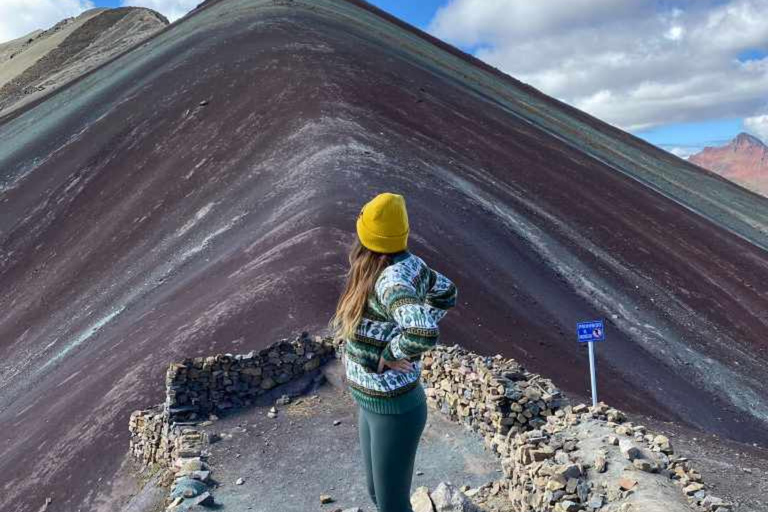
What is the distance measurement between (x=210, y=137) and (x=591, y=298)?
16019 mm

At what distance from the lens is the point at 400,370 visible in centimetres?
422

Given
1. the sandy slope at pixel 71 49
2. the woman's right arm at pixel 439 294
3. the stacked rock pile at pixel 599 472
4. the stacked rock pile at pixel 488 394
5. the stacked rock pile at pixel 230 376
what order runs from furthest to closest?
the sandy slope at pixel 71 49 < the stacked rock pile at pixel 230 376 < the stacked rock pile at pixel 488 394 < the stacked rock pile at pixel 599 472 < the woman's right arm at pixel 439 294

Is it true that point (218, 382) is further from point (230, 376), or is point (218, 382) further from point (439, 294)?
point (439, 294)

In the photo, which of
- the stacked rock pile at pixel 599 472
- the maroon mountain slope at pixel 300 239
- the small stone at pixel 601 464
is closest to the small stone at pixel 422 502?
the stacked rock pile at pixel 599 472

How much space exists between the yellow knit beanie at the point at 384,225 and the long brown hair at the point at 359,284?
0.19 feet

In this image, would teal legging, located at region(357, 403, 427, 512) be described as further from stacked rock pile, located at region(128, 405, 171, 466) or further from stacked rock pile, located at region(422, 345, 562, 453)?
stacked rock pile, located at region(128, 405, 171, 466)

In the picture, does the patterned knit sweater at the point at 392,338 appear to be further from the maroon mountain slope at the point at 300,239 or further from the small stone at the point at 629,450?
the maroon mountain slope at the point at 300,239

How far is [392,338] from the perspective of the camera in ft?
13.8

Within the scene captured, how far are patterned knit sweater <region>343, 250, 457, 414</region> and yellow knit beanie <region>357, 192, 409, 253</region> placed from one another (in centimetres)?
10

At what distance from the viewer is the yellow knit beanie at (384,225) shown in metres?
4.20

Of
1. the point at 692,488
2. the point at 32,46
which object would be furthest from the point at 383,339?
the point at 32,46

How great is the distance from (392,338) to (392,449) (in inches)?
25.7

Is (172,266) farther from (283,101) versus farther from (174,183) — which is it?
(283,101)

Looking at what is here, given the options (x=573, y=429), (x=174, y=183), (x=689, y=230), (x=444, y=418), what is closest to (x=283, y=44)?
(x=174, y=183)
